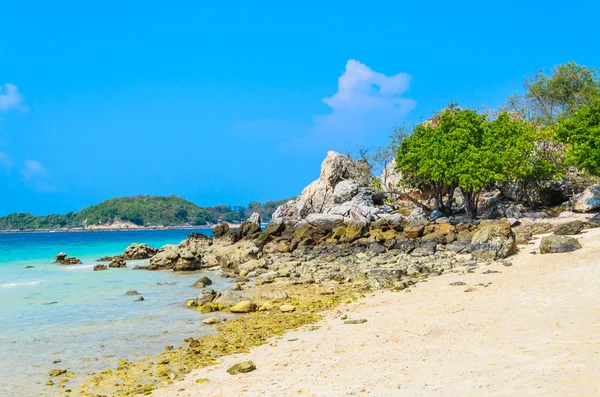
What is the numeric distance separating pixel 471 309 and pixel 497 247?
1059cm

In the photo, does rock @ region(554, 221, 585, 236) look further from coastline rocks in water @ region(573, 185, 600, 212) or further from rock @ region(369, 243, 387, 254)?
coastline rocks in water @ region(573, 185, 600, 212)

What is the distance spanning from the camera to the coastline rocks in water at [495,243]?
74.7 feet

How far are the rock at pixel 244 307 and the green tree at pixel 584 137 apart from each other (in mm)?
24532

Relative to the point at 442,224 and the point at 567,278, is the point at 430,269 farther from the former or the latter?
the point at 442,224

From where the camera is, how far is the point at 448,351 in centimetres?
964

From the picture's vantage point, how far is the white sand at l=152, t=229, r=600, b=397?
766 cm

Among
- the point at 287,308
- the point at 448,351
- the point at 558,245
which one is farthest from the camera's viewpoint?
the point at 558,245

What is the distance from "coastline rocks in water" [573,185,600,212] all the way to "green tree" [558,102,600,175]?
5109mm

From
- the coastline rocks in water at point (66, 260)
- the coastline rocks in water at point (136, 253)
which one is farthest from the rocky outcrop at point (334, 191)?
the coastline rocks in water at point (66, 260)

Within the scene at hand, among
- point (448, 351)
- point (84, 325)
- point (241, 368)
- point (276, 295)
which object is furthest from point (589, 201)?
point (84, 325)

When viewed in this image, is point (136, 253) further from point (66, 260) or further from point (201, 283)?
point (201, 283)

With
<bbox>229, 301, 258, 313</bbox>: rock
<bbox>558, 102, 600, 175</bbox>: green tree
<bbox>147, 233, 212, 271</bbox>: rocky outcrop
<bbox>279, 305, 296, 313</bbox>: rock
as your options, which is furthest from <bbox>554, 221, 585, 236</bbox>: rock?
<bbox>147, 233, 212, 271</bbox>: rocky outcrop

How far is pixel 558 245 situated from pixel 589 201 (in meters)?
18.2

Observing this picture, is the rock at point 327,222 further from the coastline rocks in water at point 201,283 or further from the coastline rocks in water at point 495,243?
the coastline rocks in water at point 495,243
